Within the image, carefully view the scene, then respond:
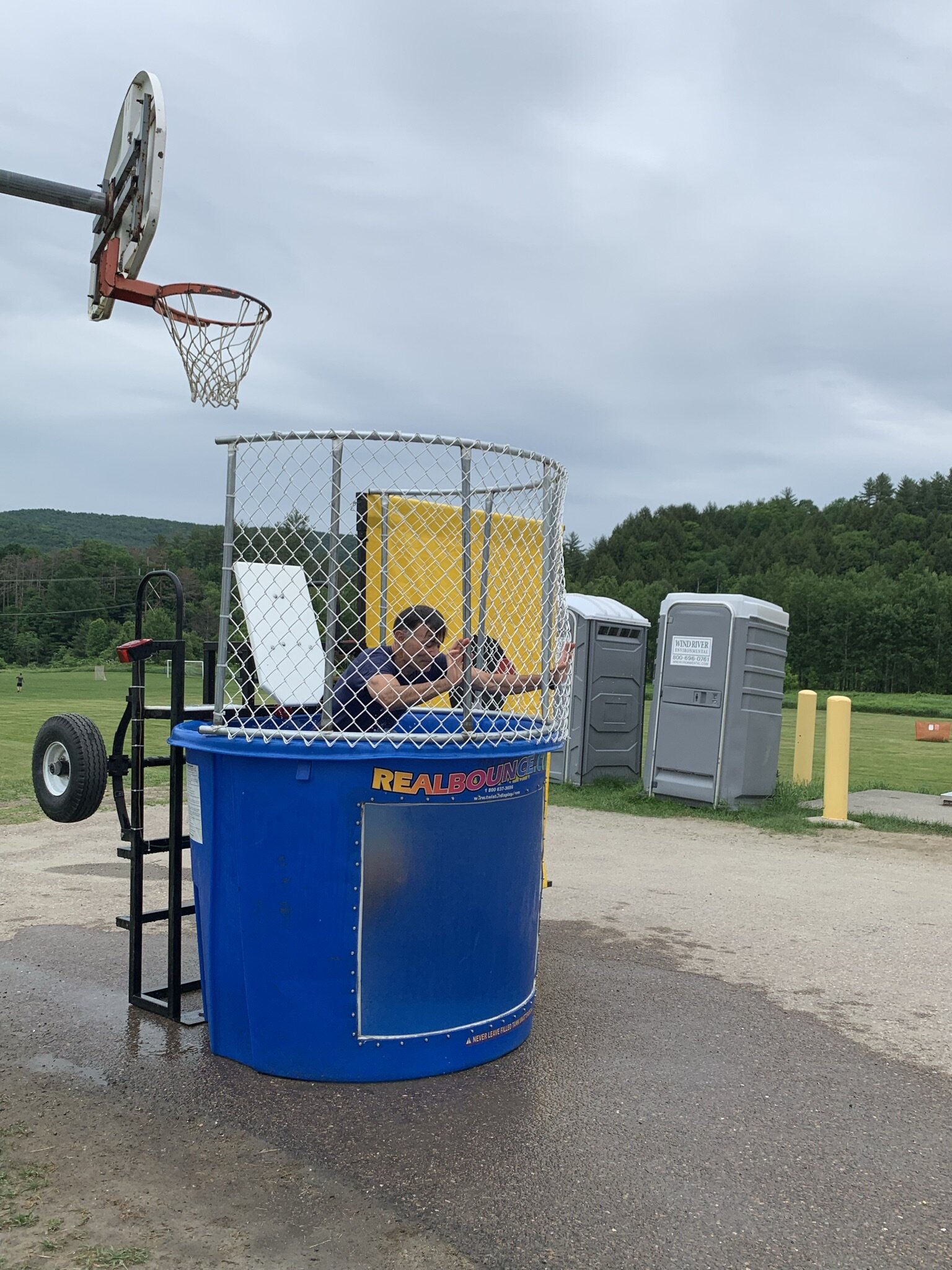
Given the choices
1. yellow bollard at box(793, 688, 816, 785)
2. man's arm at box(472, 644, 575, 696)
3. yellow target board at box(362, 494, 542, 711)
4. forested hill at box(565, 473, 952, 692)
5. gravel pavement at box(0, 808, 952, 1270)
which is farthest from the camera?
forested hill at box(565, 473, 952, 692)

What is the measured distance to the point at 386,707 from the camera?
4.25 metres

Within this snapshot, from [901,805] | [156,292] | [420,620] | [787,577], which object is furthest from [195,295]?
[787,577]

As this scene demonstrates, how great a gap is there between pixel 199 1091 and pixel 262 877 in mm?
840

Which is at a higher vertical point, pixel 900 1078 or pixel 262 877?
pixel 262 877

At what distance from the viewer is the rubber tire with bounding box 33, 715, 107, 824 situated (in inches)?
190

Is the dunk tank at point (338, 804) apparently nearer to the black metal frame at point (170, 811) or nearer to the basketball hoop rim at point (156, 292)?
the black metal frame at point (170, 811)

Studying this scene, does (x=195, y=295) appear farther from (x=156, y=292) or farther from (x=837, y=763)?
(x=837, y=763)

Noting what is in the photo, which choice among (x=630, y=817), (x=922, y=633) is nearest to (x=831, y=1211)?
(x=630, y=817)

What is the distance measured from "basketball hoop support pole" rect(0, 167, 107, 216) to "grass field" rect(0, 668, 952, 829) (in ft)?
8.92

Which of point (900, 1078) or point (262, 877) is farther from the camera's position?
point (900, 1078)

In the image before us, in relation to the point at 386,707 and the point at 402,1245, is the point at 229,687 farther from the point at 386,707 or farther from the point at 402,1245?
the point at 402,1245

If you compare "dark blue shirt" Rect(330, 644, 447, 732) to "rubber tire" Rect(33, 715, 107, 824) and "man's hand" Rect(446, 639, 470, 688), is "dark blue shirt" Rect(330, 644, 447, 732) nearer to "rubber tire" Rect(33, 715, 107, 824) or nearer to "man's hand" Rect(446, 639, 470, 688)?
"man's hand" Rect(446, 639, 470, 688)

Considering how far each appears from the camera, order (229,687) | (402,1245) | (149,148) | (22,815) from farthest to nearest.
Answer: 1. (22,815)
2. (149,148)
3. (229,687)
4. (402,1245)

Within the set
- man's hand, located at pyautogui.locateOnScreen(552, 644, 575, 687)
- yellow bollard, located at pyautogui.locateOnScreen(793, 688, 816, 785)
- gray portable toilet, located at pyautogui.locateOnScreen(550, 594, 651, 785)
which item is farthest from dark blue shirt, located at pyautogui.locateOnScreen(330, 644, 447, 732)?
yellow bollard, located at pyautogui.locateOnScreen(793, 688, 816, 785)
